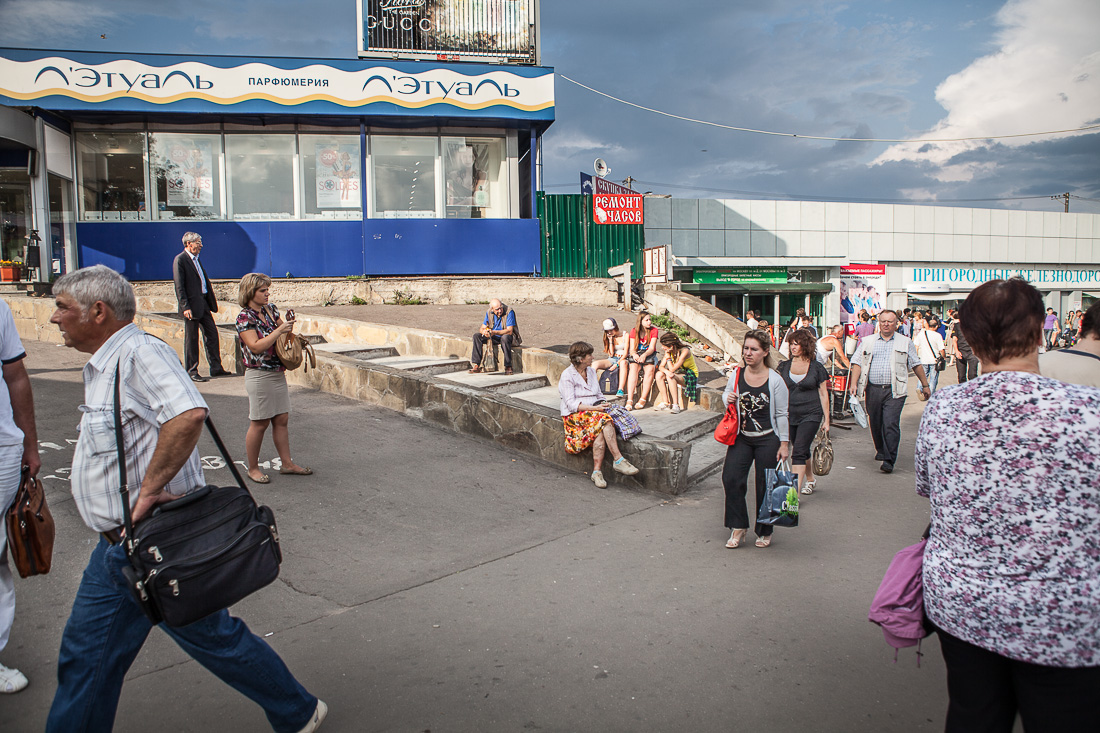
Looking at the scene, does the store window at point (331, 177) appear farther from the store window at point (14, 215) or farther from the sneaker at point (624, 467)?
the sneaker at point (624, 467)

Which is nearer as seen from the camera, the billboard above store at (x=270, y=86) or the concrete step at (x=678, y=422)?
the concrete step at (x=678, y=422)

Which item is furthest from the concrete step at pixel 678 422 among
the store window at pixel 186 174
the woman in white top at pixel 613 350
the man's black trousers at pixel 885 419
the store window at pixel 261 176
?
the store window at pixel 186 174

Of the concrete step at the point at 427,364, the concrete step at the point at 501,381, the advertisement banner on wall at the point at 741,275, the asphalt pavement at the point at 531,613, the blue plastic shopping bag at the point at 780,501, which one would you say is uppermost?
the advertisement banner on wall at the point at 741,275

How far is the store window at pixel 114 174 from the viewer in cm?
1722

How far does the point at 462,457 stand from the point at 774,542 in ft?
10.8

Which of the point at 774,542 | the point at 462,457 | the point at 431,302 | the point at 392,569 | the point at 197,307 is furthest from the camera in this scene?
the point at 431,302

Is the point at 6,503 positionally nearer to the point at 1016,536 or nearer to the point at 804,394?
the point at 1016,536

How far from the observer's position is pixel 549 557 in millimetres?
5008

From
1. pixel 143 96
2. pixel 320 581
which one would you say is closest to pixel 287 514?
pixel 320 581

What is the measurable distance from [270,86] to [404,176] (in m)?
3.66

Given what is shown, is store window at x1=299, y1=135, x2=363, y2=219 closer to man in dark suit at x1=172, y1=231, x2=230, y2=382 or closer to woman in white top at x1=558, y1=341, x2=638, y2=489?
man in dark suit at x1=172, y1=231, x2=230, y2=382

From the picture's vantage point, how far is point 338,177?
709 inches

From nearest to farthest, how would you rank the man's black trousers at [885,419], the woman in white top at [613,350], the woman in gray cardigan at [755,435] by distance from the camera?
the woman in gray cardigan at [755,435] < the man's black trousers at [885,419] < the woman in white top at [613,350]

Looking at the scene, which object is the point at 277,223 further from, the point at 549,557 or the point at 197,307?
the point at 549,557
